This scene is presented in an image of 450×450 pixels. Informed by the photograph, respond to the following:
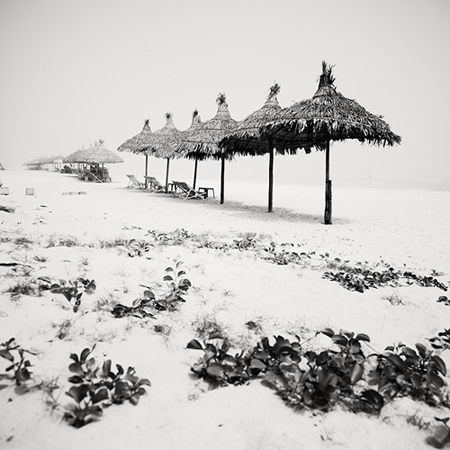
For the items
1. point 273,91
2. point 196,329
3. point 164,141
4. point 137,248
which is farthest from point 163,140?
point 196,329

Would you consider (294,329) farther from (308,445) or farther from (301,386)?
(308,445)

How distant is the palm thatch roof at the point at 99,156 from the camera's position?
78.3 ft

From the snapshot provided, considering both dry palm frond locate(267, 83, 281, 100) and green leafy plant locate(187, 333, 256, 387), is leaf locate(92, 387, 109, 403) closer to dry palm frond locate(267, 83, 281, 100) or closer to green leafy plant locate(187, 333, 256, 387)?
green leafy plant locate(187, 333, 256, 387)

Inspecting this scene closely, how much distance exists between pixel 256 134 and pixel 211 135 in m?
3.59

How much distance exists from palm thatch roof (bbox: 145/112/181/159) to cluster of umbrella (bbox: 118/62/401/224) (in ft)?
0.72

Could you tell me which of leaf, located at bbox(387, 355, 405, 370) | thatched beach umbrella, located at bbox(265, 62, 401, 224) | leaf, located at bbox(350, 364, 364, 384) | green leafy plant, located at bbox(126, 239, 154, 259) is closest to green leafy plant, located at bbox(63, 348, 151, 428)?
leaf, located at bbox(350, 364, 364, 384)

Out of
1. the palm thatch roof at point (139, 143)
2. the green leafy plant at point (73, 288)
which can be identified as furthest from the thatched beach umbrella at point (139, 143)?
the green leafy plant at point (73, 288)

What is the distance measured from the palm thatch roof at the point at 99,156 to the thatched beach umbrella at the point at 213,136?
12.9 m

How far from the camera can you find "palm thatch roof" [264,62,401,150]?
7.52 meters

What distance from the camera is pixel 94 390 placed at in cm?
124

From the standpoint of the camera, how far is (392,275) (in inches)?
136

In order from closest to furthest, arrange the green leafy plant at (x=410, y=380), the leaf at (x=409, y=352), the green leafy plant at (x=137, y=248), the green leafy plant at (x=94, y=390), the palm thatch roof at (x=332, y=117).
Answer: the green leafy plant at (x=94, y=390) < the green leafy plant at (x=410, y=380) < the leaf at (x=409, y=352) < the green leafy plant at (x=137, y=248) < the palm thatch roof at (x=332, y=117)

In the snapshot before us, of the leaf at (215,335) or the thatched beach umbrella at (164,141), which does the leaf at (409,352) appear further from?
the thatched beach umbrella at (164,141)

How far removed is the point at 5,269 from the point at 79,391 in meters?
2.04
